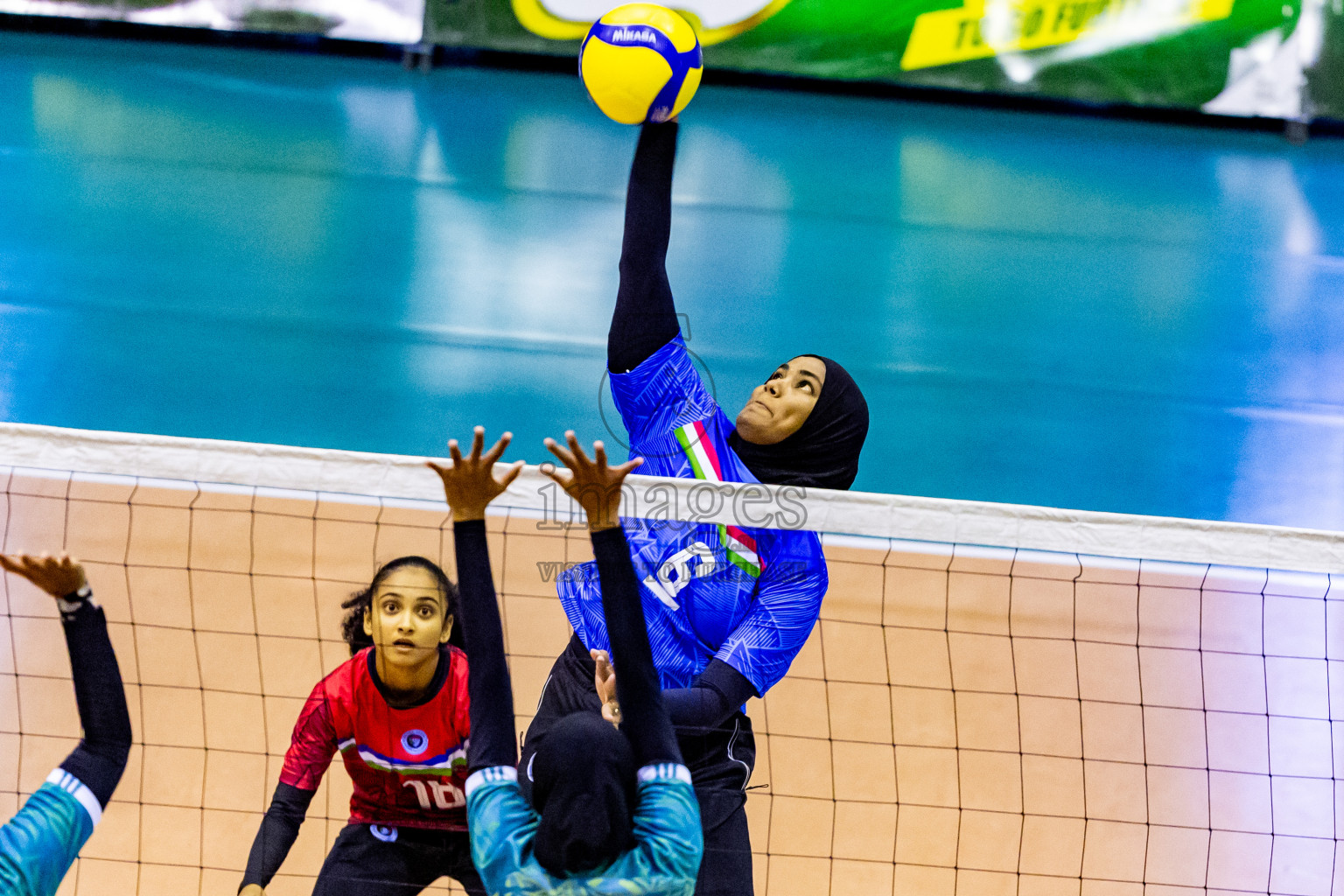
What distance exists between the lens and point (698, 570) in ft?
9.81

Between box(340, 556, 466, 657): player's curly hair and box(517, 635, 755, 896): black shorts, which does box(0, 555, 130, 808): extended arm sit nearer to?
box(340, 556, 466, 657): player's curly hair

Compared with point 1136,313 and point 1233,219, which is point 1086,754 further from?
point 1233,219

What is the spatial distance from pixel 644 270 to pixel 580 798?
4.56 feet

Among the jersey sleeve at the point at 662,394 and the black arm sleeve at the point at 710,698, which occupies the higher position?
the jersey sleeve at the point at 662,394

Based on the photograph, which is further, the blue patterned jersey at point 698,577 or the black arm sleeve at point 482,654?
the blue patterned jersey at point 698,577

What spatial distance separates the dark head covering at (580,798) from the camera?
2242mm

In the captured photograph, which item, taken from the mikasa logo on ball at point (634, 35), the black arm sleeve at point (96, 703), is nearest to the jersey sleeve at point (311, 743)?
the black arm sleeve at point (96, 703)

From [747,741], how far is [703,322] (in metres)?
3.56

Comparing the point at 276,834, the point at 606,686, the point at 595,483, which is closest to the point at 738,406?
the point at 606,686

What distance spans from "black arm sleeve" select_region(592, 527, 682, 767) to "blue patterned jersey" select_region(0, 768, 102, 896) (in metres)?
1.33

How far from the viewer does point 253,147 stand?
7414mm

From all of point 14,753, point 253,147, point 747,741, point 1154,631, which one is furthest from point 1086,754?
point 253,147

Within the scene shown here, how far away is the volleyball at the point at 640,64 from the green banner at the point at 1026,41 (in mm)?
5211

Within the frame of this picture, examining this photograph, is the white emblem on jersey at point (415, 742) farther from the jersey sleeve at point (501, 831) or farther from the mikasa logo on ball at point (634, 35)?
the mikasa logo on ball at point (634, 35)
